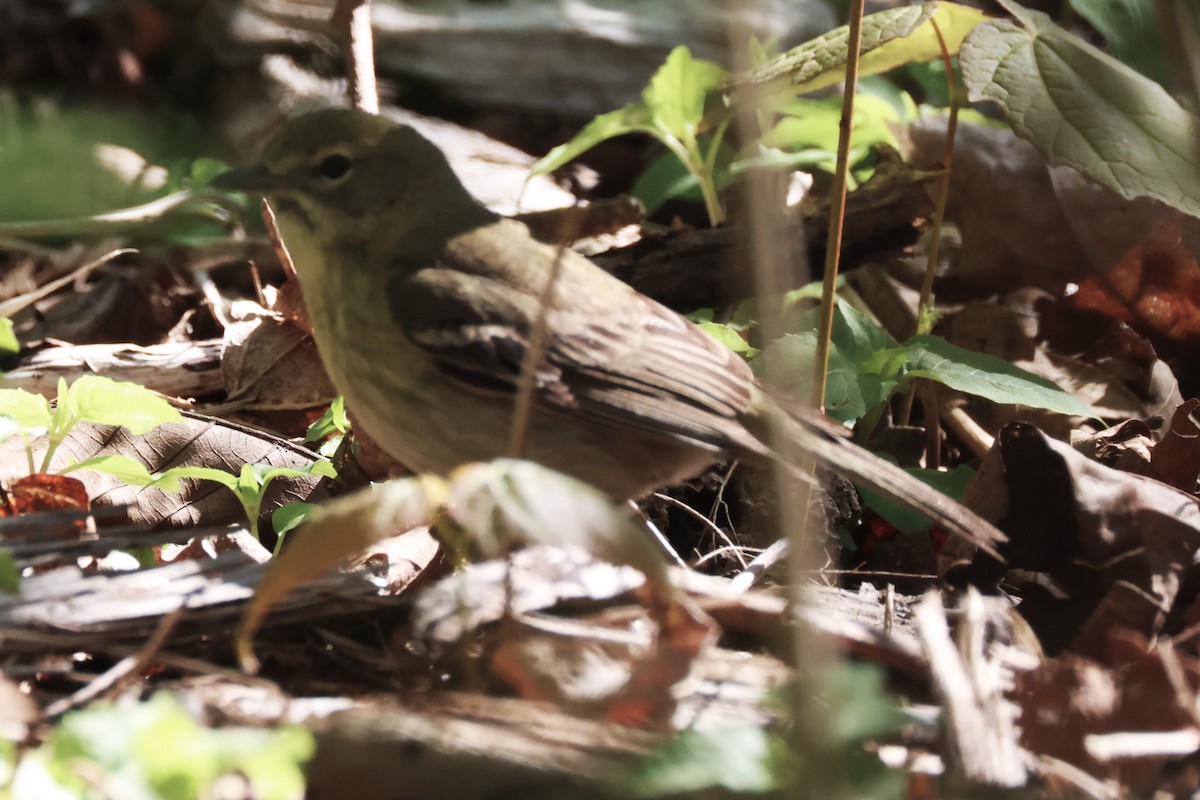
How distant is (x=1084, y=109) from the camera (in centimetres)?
365

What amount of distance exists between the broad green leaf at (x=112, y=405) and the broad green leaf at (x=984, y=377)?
2076mm

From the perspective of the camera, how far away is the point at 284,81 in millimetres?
6918

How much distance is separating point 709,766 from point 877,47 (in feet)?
7.18

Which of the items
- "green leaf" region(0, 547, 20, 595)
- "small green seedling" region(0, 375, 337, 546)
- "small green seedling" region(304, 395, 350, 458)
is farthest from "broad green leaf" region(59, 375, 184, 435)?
"small green seedling" region(304, 395, 350, 458)

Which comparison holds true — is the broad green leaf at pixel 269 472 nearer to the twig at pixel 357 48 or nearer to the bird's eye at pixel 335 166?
the bird's eye at pixel 335 166

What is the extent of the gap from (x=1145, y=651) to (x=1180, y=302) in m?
2.38


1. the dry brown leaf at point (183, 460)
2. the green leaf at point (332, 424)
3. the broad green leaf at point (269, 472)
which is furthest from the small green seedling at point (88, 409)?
the green leaf at point (332, 424)

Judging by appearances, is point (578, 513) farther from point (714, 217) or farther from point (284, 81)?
point (284, 81)

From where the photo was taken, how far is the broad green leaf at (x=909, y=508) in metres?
3.58

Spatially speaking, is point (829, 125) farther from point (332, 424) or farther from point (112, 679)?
point (112, 679)

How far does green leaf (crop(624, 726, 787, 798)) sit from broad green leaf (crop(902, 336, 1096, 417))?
1.63 m

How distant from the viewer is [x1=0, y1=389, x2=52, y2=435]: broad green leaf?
322cm

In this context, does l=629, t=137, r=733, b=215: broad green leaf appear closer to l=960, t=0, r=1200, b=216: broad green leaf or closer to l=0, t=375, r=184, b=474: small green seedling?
l=960, t=0, r=1200, b=216: broad green leaf

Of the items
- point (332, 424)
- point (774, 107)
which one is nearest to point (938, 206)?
point (774, 107)
